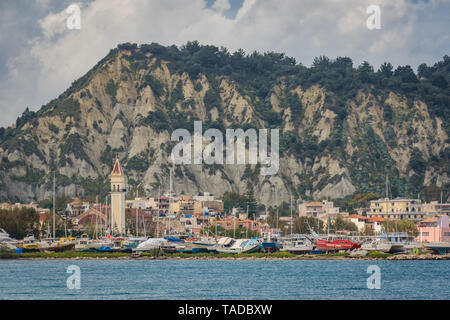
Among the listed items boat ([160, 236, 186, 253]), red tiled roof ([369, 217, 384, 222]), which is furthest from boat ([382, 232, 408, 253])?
boat ([160, 236, 186, 253])

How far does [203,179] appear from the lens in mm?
178750

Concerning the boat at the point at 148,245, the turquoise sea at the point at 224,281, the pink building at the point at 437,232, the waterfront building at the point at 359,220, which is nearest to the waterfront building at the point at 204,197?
the waterfront building at the point at 359,220

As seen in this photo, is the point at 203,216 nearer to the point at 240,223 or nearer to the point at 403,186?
the point at 240,223

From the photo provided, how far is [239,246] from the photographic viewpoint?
10519 cm

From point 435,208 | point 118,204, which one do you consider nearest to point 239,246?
point 118,204

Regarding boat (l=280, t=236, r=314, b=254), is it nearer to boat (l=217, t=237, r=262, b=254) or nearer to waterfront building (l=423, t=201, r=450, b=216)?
boat (l=217, t=237, r=262, b=254)

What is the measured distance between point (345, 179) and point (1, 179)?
7188 cm

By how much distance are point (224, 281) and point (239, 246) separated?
42.5 metres

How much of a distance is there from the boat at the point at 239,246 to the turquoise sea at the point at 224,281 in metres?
18.3

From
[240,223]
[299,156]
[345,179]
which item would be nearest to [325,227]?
[240,223]

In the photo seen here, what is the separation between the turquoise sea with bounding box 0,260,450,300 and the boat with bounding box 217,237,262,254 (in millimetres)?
18254

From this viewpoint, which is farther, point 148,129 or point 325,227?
point 148,129

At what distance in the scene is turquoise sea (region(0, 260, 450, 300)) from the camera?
170 ft

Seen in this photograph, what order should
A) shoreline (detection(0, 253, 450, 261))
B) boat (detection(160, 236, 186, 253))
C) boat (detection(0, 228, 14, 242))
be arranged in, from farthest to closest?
boat (detection(0, 228, 14, 242)) < boat (detection(160, 236, 186, 253)) < shoreline (detection(0, 253, 450, 261))
